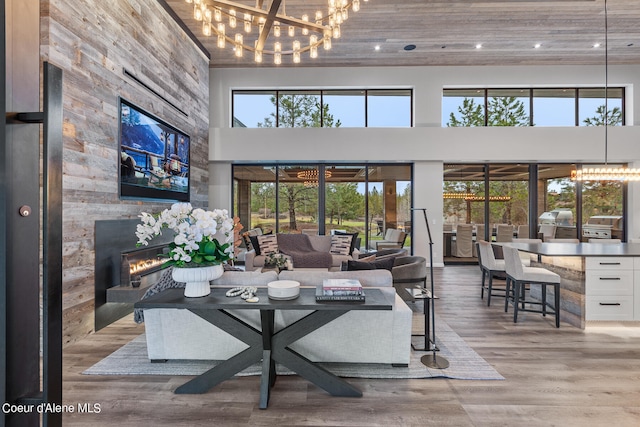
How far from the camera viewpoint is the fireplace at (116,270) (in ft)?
11.6

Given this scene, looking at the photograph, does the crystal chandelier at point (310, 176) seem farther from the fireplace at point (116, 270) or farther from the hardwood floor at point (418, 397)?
the hardwood floor at point (418, 397)

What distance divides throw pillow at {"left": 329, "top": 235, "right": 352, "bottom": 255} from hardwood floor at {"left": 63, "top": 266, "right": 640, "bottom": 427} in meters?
3.32

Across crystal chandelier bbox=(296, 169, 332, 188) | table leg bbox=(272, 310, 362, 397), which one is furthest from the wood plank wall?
crystal chandelier bbox=(296, 169, 332, 188)

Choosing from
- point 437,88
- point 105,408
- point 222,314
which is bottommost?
point 105,408

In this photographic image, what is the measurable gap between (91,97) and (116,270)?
205 centimetres

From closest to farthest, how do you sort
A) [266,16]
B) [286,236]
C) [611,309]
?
1. [266,16]
2. [611,309]
3. [286,236]

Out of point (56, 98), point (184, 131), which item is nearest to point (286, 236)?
point (184, 131)

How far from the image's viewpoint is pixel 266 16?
10.1 feet

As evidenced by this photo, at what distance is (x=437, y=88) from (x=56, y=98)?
7.84 metres

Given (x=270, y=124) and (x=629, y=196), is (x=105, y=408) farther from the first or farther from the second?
(x=629, y=196)

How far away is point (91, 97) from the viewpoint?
11.2 ft

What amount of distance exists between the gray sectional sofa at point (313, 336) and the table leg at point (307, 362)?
281mm

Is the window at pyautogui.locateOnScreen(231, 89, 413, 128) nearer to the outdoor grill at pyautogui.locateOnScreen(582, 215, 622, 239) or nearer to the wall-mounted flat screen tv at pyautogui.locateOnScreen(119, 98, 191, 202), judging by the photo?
the wall-mounted flat screen tv at pyautogui.locateOnScreen(119, 98, 191, 202)

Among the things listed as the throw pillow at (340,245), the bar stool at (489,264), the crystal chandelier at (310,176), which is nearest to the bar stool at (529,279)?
the bar stool at (489,264)
